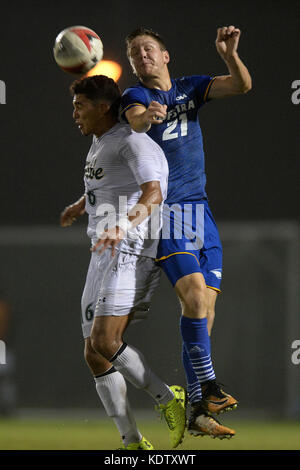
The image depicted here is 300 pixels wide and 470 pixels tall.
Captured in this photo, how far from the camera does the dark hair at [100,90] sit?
470cm

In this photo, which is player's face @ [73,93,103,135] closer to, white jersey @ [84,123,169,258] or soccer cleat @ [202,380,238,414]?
white jersey @ [84,123,169,258]

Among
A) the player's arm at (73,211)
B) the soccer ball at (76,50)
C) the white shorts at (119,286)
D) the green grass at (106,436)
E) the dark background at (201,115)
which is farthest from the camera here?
the dark background at (201,115)

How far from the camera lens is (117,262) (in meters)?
4.61

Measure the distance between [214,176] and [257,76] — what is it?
1.70 meters

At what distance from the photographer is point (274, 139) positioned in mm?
12445

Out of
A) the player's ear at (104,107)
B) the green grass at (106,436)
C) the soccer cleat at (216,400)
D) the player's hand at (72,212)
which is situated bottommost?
the green grass at (106,436)

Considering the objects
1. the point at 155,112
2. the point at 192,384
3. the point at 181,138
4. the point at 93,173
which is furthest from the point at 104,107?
the point at 192,384

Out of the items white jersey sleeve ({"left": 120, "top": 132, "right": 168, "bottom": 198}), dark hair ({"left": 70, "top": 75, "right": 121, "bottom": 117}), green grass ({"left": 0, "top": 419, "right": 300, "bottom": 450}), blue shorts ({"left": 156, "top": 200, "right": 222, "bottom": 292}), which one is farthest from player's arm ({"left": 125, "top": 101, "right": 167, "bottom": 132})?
green grass ({"left": 0, "top": 419, "right": 300, "bottom": 450})

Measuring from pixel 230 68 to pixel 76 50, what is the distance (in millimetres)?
979

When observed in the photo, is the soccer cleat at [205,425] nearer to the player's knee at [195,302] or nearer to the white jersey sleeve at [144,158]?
the player's knee at [195,302]

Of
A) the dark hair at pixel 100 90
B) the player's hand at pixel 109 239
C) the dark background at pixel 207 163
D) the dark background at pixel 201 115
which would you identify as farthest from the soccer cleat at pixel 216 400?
the dark background at pixel 201 115

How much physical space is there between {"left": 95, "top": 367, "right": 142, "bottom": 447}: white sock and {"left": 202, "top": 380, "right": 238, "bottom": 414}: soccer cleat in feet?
1.59

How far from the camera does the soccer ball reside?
4910 mm

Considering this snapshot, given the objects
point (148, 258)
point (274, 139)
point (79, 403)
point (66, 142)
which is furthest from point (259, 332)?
point (148, 258)
